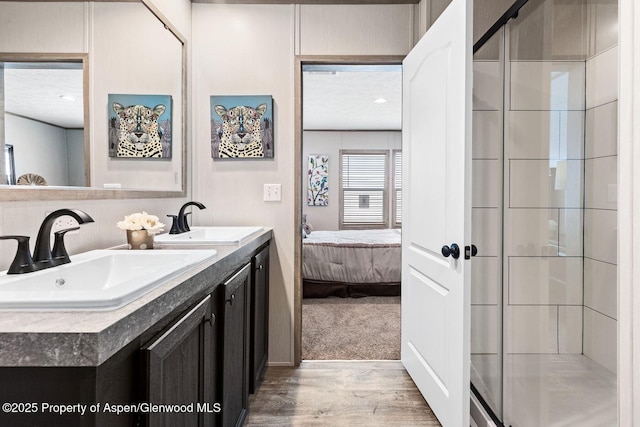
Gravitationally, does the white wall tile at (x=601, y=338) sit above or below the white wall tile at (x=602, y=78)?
below

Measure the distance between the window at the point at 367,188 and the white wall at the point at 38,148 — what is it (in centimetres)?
566

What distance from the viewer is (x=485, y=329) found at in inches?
74.6

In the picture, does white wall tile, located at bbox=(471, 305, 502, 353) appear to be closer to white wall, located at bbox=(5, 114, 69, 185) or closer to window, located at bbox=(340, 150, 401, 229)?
white wall, located at bbox=(5, 114, 69, 185)

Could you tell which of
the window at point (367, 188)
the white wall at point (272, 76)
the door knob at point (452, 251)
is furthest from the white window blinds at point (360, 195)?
the door knob at point (452, 251)

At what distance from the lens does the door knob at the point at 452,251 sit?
1521mm

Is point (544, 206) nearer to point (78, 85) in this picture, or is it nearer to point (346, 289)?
point (78, 85)

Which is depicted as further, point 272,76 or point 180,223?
point 272,76

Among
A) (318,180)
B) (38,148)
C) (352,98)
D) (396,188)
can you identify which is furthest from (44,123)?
(396,188)

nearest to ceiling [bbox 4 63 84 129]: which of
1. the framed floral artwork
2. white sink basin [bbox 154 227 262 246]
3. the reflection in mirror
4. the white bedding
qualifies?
the reflection in mirror

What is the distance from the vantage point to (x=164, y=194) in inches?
81.3

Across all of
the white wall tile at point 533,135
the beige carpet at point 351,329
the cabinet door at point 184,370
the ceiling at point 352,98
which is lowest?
the beige carpet at point 351,329

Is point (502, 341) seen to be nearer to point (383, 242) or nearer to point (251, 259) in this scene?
point (251, 259)

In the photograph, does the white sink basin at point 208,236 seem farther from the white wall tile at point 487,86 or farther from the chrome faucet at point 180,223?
the white wall tile at point 487,86

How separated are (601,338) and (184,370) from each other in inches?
59.0
